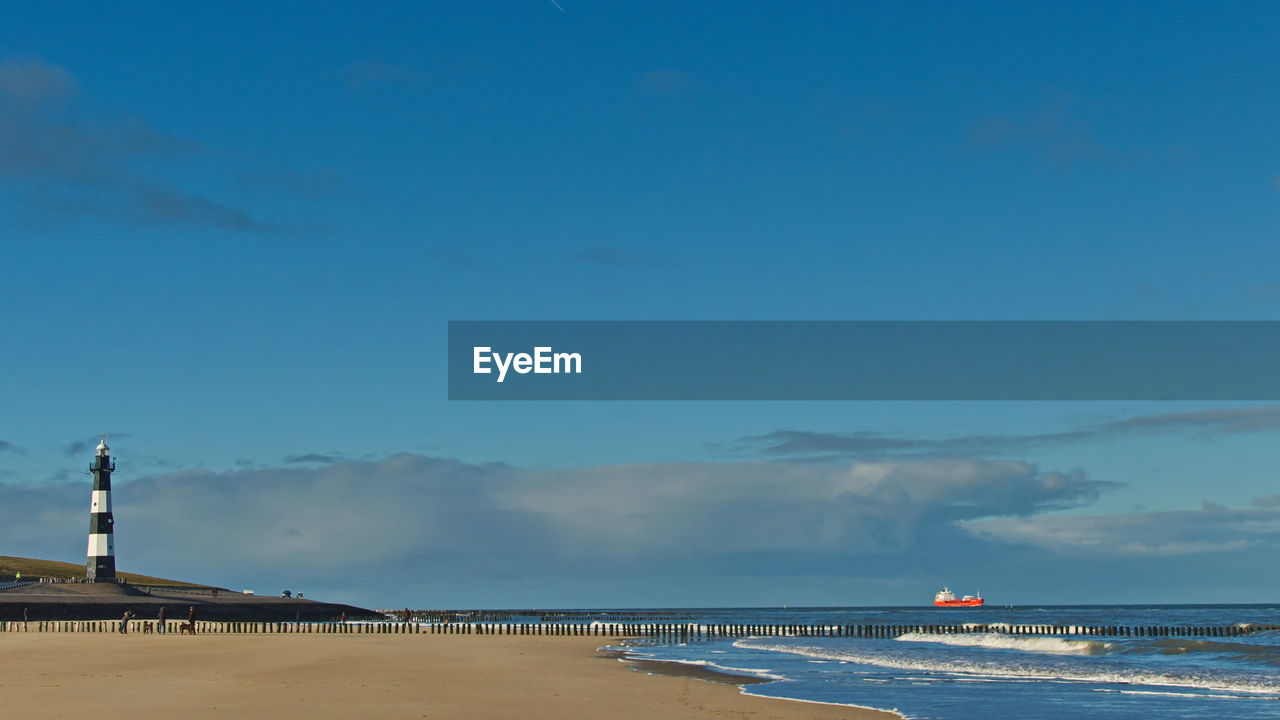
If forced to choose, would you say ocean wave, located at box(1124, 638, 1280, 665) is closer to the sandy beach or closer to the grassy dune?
the sandy beach

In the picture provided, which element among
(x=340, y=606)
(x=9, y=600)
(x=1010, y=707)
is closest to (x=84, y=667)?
(x=1010, y=707)

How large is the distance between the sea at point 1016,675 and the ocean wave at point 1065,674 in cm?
4

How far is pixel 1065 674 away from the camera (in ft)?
135

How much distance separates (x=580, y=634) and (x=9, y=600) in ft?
142

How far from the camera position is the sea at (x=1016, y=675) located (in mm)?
28125

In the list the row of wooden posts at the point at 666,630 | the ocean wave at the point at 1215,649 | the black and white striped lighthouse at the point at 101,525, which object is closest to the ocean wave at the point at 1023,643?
the ocean wave at the point at 1215,649

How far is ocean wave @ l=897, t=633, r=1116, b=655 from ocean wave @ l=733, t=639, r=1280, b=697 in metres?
13.5

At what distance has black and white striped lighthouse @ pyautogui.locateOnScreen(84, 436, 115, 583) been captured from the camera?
9506 cm

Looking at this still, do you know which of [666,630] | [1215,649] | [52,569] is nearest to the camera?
[1215,649]

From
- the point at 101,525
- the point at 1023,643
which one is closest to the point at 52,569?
the point at 101,525

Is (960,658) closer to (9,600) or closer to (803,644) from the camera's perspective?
(803,644)

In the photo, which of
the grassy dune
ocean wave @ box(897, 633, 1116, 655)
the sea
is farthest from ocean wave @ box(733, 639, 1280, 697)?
the grassy dune

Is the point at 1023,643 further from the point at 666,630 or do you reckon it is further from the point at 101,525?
the point at 101,525

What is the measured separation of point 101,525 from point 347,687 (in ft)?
249
